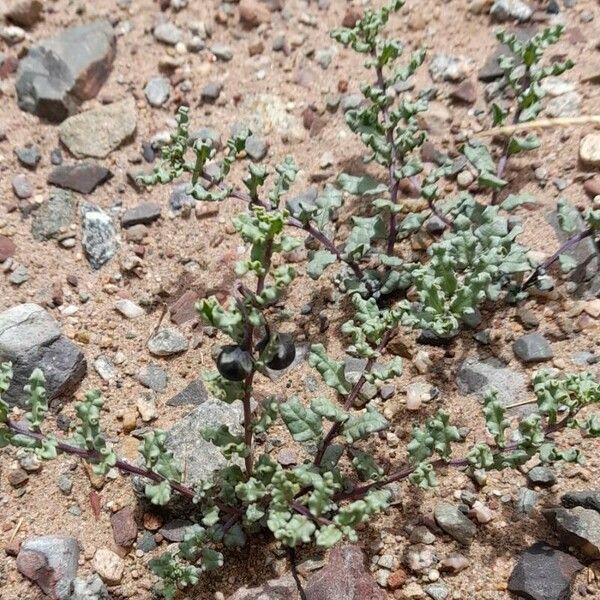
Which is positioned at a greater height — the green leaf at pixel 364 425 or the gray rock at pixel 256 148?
the gray rock at pixel 256 148

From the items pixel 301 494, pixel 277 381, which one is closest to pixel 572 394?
pixel 301 494

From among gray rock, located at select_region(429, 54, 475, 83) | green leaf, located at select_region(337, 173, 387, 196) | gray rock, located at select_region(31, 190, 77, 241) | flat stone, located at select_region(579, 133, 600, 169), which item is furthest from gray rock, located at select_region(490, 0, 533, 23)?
gray rock, located at select_region(31, 190, 77, 241)

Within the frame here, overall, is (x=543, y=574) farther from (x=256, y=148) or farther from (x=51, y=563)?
(x=256, y=148)

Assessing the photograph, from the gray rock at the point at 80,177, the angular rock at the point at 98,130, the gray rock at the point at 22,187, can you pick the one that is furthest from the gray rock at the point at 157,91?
the gray rock at the point at 22,187

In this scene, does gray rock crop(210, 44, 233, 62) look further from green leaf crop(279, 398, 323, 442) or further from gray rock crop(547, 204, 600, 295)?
green leaf crop(279, 398, 323, 442)

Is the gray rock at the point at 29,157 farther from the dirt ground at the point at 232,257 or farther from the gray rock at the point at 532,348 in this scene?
the gray rock at the point at 532,348

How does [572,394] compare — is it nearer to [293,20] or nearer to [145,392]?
[145,392]
